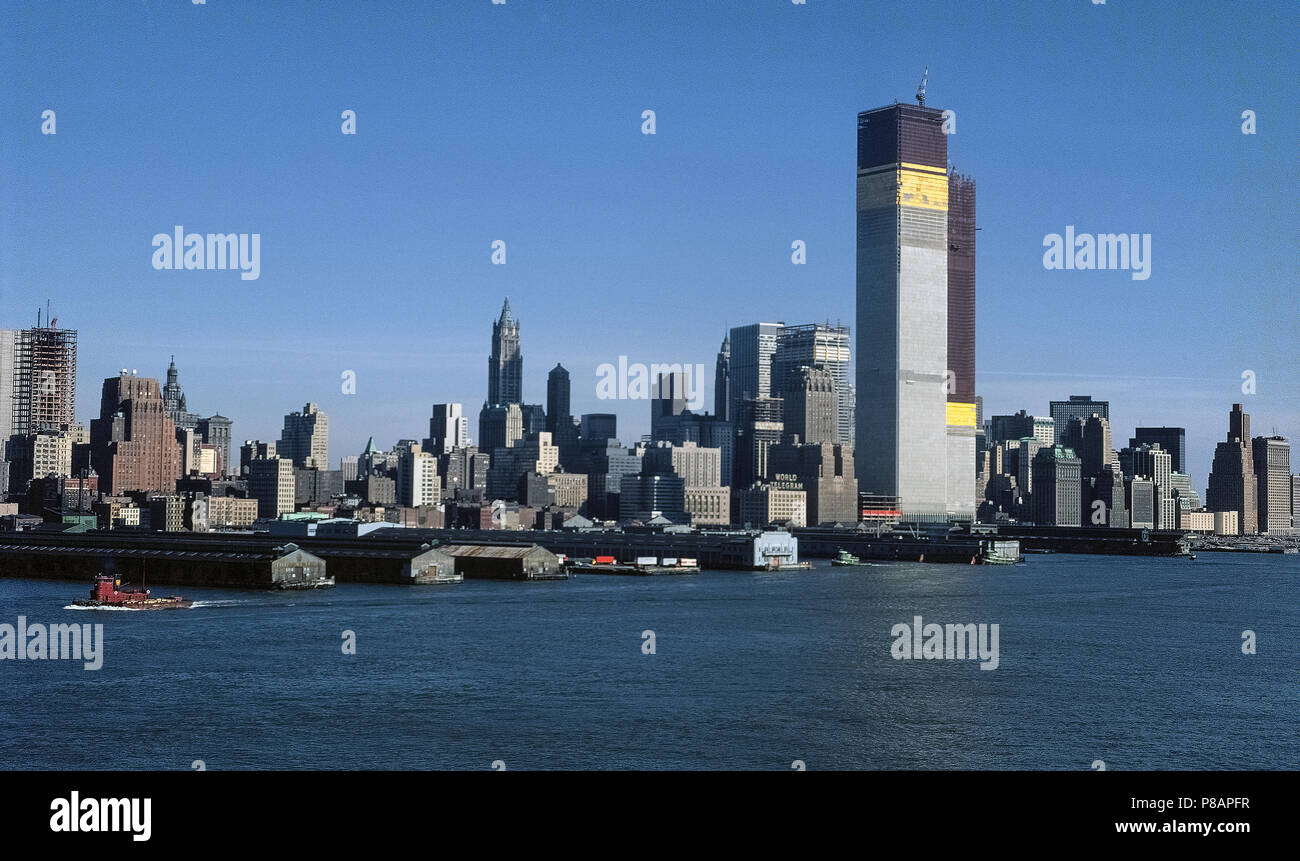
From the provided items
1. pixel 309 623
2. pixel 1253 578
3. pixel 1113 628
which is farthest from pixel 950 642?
pixel 1253 578

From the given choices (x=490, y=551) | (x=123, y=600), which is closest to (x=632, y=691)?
(x=123, y=600)

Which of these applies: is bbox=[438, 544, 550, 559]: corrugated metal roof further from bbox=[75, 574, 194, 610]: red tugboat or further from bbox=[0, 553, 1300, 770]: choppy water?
bbox=[75, 574, 194, 610]: red tugboat

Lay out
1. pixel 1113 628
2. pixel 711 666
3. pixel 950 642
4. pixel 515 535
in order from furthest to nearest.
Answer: pixel 515 535, pixel 1113 628, pixel 950 642, pixel 711 666

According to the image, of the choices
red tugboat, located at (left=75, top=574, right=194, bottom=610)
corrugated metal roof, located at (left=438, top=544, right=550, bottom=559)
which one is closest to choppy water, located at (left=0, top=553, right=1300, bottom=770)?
red tugboat, located at (left=75, top=574, right=194, bottom=610)

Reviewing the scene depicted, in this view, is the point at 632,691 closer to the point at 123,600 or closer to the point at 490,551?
the point at 123,600
